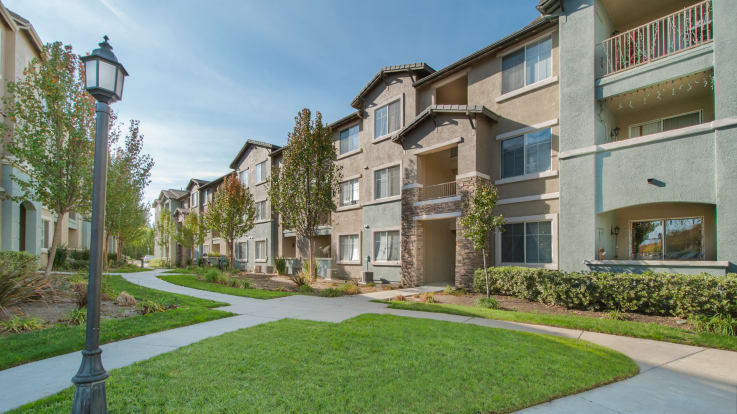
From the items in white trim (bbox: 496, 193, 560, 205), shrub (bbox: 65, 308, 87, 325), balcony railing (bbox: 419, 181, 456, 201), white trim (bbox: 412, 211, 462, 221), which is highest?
balcony railing (bbox: 419, 181, 456, 201)

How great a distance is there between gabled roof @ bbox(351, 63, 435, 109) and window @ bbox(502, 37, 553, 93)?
4106 millimetres

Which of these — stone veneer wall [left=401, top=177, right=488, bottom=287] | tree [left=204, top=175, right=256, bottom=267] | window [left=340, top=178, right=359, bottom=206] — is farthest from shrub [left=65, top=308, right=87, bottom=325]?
tree [left=204, top=175, right=256, bottom=267]

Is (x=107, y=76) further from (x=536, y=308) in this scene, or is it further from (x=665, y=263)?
(x=665, y=263)

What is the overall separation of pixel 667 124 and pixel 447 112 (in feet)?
24.9

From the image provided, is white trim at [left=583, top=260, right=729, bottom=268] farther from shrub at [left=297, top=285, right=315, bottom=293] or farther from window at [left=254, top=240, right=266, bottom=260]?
window at [left=254, top=240, right=266, bottom=260]

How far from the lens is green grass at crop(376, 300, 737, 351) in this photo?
6758 millimetres

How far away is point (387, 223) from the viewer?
18188 millimetres

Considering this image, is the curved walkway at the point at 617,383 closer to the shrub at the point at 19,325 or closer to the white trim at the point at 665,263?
the shrub at the point at 19,325

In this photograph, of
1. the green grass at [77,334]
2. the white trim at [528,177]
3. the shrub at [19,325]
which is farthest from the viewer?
the white trim at [528,177]

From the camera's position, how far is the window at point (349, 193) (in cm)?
2152

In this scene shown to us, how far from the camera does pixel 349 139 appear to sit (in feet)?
73.6

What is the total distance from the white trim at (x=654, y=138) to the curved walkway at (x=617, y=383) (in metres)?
6.50

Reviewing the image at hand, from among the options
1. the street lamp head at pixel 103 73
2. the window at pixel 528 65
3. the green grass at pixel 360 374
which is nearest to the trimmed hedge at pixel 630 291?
the green grass at pixel 360 374

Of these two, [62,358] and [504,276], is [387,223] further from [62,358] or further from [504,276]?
[62,358]
